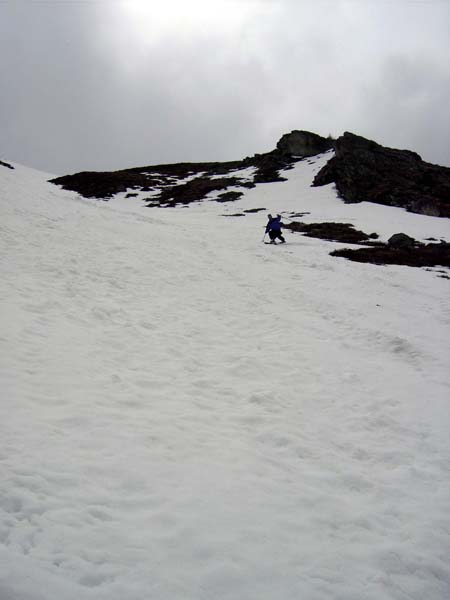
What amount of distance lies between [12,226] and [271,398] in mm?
13264

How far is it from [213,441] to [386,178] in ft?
151

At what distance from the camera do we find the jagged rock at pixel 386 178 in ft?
126

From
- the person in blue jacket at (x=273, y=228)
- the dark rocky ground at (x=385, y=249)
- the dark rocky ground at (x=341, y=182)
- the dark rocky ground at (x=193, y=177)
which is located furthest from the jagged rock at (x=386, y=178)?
the person in blue jacket at (x=273, y=228)

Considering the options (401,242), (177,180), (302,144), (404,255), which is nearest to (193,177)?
(177,180)

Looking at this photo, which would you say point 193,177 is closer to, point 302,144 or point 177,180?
point 177,180

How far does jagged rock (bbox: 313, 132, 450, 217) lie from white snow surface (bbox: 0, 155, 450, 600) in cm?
2980

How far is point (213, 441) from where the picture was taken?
5.28 meters

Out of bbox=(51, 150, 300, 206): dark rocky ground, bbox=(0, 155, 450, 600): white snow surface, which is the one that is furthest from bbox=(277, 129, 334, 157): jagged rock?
bbox=(0, 155, 450, 600): white snow surface

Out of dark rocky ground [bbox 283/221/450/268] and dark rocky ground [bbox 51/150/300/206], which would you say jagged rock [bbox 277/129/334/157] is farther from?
dark rocky ground [bbox 283/221/450/268]

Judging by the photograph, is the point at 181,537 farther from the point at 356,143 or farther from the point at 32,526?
the point at 356,143

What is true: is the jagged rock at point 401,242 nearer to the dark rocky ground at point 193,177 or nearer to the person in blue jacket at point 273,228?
the person in blue jacket at point 273,228

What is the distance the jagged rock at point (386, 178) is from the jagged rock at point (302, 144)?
23225 millimetres

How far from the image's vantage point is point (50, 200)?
2308 cm

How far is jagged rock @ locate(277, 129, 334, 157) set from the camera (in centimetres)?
7256
